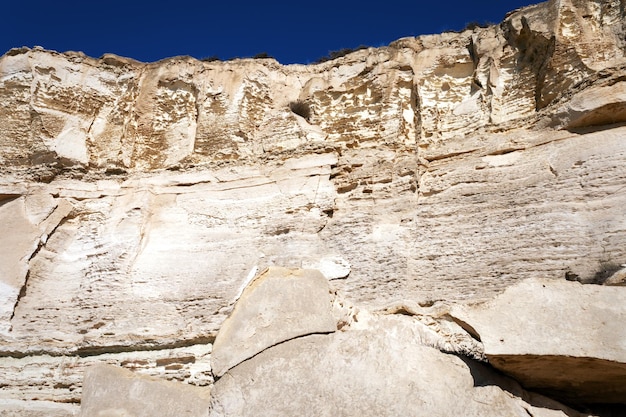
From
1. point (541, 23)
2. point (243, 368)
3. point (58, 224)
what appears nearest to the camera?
point (243, 368)

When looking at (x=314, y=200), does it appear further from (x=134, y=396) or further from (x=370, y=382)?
(x=370, y=382)

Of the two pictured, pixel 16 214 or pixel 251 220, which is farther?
pixel 16 214

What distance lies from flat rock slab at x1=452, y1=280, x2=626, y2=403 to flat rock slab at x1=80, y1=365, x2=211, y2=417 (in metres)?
3.07

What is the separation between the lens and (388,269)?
831 cm

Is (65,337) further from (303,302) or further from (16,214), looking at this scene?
(303,302)

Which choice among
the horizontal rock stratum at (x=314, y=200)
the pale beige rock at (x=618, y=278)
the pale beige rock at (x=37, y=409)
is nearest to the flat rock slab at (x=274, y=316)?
the horizontal rock stratum at (x=314, y=200)

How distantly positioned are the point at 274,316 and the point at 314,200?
3.00m

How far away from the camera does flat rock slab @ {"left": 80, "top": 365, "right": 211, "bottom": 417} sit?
7031 mm

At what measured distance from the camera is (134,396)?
24.4 feet

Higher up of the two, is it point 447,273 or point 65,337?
point 447,273

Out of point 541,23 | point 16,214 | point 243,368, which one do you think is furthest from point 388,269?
point 16,214

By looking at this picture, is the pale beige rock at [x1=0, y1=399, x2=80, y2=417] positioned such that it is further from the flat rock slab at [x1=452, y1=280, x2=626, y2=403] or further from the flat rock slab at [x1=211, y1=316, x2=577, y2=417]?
the flat rock slab at [x1=452, y1=280, x2=626, y2=403]

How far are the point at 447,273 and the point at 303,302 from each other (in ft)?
6.58

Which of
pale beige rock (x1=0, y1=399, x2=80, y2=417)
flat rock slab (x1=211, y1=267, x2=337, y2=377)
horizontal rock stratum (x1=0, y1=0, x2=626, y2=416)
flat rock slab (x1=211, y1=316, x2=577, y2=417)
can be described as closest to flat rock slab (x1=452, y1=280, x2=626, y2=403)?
horizontal rock stratum (x1=0, y1=0, x2=626, y2=416)
